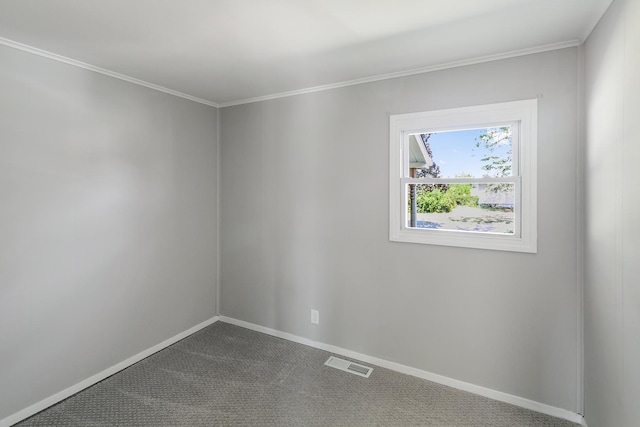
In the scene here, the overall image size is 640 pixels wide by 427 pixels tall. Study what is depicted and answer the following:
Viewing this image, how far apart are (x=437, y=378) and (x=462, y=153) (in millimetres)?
1762

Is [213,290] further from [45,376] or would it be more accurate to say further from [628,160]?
[628,160]

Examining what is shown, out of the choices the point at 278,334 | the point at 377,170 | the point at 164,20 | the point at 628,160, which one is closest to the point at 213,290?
the point at 278,334

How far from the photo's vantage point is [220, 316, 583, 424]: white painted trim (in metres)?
2.14

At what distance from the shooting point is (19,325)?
212 centimetres

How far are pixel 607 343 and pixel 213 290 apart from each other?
3321 mm

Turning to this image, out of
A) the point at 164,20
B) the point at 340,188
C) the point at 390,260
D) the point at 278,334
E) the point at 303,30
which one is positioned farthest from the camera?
the point at 278,334

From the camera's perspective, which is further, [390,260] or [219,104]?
[219,104]

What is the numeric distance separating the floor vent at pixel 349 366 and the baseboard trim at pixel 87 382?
5.02ft

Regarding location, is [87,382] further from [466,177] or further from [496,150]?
[496,150]

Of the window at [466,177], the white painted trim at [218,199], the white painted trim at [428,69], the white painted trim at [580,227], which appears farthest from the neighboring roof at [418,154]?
the white painted trim at [218,199]

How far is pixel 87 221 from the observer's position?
2.46 metres

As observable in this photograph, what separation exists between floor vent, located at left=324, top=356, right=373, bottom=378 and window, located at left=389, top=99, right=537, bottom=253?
1122 millimetres

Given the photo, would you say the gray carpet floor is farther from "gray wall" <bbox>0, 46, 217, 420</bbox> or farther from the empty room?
"gray wall" <bbox>0, 46, 217, 420</bbox>

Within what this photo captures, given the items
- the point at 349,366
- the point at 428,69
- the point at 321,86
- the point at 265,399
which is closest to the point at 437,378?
the point at 349,366
